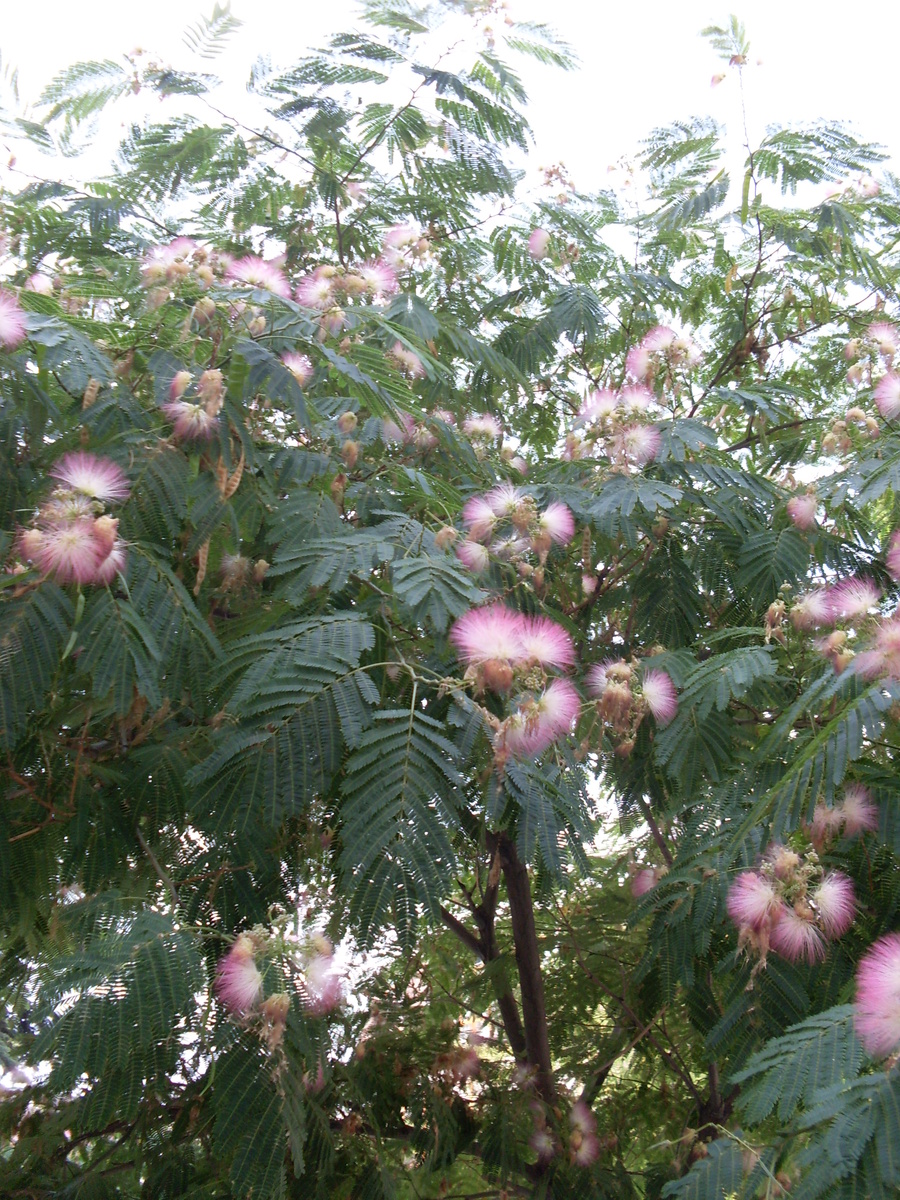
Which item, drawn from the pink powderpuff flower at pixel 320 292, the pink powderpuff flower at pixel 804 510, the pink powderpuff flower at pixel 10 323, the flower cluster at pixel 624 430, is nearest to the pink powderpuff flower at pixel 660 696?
the flower cluster at pixel 624 430

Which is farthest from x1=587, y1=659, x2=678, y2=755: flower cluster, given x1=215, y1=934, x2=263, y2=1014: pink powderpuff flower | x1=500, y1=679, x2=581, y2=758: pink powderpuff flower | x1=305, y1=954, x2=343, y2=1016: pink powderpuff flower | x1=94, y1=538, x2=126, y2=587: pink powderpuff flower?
x1=94, y1=538, x2=126, y2=587: pink powderpuff flower

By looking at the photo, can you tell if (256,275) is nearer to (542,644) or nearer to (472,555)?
(472,555)

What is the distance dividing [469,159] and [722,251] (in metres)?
1.31

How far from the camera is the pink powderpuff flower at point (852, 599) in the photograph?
108 inches

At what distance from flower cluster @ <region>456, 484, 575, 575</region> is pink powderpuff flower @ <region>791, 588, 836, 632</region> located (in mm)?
687

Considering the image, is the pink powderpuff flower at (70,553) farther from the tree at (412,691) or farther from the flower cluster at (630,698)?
the flower cluster at (630,698)

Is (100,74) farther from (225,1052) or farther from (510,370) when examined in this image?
(225,1052)

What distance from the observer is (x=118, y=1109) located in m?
2.10

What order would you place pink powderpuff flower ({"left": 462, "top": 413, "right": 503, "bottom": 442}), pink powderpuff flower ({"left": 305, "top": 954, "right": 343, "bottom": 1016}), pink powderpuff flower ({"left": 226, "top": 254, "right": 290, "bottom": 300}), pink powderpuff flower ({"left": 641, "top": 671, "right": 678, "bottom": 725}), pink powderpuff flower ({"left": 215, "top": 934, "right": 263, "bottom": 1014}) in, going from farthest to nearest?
pink powderpuff flower ({"left": 462, "top": 413, "right": 503, "bottom": 442}) < pink powderpuff flower ({"left": 226, "top": 254, "right": 290, "bottom": 300}) < pink powderpuff flower ({"left": 641, "top": 671, "right": 678, "bottom": 725}) < pink powderpuff flower ({"left": 305, "top": 954, "right": 343, "bottom": 1016}) < pink powderpuff flower ({"left": 215, "top": 934, "right": 263, "bottom": 1014})

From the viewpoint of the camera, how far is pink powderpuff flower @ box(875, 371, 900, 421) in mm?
3766

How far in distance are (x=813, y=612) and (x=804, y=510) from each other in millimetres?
644

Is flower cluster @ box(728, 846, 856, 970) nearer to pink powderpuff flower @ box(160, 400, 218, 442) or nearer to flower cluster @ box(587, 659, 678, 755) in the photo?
flower cluster @ box(587, 659, 678, 755)

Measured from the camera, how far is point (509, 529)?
309 centimetres

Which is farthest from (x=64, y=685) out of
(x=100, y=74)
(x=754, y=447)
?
(x=754, y=447)
